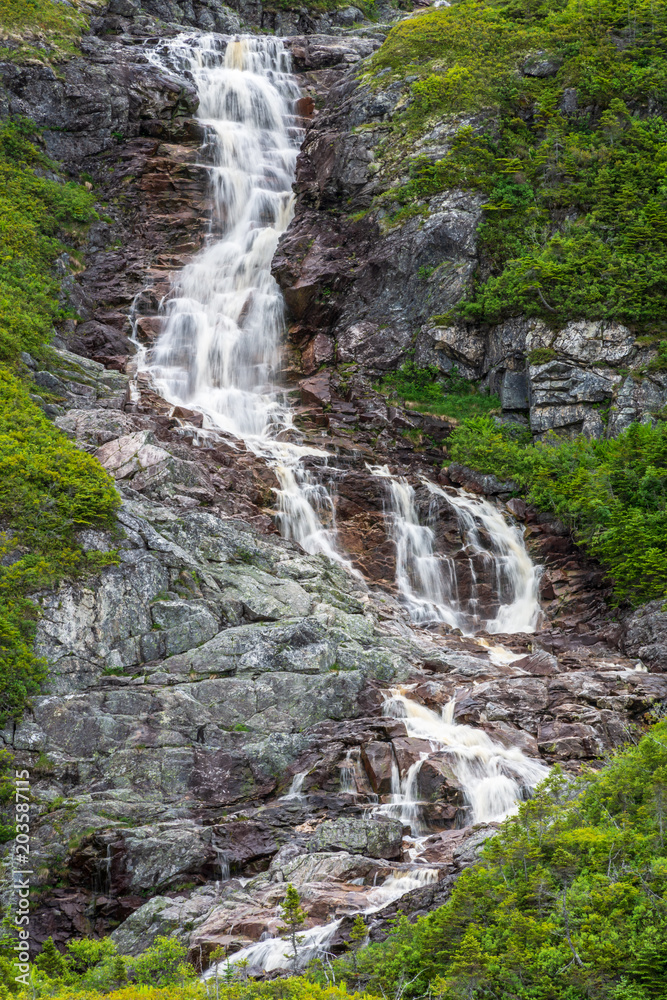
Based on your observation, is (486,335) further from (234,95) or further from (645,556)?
(234,95)

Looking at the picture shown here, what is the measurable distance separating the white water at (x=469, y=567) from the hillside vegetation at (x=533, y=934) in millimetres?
11267

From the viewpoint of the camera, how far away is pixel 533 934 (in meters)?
7.68

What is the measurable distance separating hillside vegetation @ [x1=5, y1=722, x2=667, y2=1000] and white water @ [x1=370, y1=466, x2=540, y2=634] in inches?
444

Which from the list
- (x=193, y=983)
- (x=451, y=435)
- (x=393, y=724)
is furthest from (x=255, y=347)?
(x=193, y=983)

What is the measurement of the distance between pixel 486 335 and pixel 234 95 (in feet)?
62.9

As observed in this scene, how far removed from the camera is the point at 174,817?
43.2 feet

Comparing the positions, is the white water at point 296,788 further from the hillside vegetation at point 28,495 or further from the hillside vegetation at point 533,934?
the hillside vegetation at point 28,495

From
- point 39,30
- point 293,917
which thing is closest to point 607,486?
point 293,917

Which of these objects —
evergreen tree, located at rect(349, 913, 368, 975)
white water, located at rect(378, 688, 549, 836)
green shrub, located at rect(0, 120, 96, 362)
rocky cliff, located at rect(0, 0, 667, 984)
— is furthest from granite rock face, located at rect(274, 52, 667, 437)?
evergreen tree, located at rect(349, 913, 368, 975)

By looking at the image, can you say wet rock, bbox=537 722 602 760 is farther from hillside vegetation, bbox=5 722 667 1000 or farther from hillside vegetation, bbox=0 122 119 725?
hillside vegetation, bbox=0 122 119 725

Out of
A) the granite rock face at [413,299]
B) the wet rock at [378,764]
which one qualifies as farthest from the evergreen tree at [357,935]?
the granite rock face at [413,299]

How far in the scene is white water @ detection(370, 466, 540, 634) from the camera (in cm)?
2175

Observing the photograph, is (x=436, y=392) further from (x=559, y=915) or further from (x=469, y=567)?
(x=559, y=915)

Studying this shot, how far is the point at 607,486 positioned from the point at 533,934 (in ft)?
51.5
